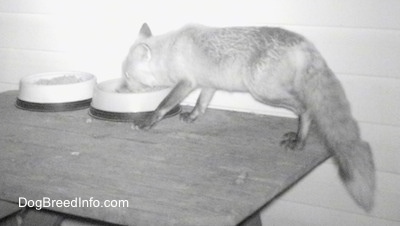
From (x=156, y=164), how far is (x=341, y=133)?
1.81 feet

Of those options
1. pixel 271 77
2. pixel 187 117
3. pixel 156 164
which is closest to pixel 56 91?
pixel 187 117

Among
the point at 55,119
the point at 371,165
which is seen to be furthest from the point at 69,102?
the point at 371,165

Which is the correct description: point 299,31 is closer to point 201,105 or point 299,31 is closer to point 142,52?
point 201,105

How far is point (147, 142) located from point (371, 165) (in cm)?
66

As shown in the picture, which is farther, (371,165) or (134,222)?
(371,165)

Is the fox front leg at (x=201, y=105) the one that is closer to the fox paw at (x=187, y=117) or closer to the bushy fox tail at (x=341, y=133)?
the fox paw at (x=187, y=117)

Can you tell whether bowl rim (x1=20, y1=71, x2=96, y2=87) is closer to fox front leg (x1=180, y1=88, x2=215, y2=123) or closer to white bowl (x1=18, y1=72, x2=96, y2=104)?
white bowl (x1=18, y1=72, x2=96, y2=104)

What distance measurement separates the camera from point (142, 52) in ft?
5.32

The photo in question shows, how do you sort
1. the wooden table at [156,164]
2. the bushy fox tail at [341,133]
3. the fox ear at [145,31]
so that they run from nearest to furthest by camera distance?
the wooden table at [156,164]
the bushy fox tail at [341,133]
the fox ear at [145,31]

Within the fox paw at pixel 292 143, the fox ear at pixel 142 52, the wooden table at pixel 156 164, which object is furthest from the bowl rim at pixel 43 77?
the fox paw at pixel 292 143

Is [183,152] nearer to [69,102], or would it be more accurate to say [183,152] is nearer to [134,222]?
[134,222]

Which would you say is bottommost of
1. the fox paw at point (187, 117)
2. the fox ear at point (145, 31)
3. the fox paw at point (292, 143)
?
the fox paw at point (187, 117)

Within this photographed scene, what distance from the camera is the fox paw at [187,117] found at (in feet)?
5.30

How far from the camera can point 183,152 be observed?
1.30 metres
